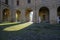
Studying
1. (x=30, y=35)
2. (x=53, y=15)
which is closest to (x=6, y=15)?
(x=53, y=15)

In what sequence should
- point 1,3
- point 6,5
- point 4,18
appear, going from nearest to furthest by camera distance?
1. point 1,3
2. point 6,5
3. point 4,18

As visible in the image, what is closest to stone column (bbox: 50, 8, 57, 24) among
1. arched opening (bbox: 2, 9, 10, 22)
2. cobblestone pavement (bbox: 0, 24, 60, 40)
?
arched opening (bbox: 2, 9, 10, 22)

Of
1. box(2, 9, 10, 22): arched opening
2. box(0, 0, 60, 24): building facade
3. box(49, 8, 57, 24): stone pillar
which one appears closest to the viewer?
box(49, 8, 57, 24): stone pillar

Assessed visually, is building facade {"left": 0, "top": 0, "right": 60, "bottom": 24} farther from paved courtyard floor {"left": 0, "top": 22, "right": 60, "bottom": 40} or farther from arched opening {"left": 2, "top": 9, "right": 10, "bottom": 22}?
paved courtyard floor {"left": 0, "top": 22, "right": 60, "bottom": 40}

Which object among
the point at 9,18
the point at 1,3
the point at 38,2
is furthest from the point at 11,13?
the point at 38,2

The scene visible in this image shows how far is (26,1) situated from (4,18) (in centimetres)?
614

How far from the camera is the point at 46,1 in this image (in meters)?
26.8

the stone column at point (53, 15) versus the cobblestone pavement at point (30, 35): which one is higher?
the stone column at point (53, 15)

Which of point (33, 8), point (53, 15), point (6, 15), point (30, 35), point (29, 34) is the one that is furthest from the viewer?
point (6, 15)

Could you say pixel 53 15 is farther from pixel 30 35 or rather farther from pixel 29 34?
pixel 30 35

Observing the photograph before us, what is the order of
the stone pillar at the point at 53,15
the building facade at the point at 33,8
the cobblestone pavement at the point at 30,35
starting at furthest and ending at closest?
1. the building facade at the point at 33,8
2. the stone pillar at the point at 53,15
3. the cobblestone pavement at the point at 30,35

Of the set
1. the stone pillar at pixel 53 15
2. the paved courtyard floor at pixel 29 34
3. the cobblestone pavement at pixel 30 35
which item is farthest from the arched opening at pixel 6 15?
the cobblestone pavement at pixel 30 35

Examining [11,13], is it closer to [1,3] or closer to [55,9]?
[1,3]

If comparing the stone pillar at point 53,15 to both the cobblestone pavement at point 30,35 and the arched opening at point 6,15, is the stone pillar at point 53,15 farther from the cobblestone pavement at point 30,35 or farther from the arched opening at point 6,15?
the cobblestone pavement at point 30,35
